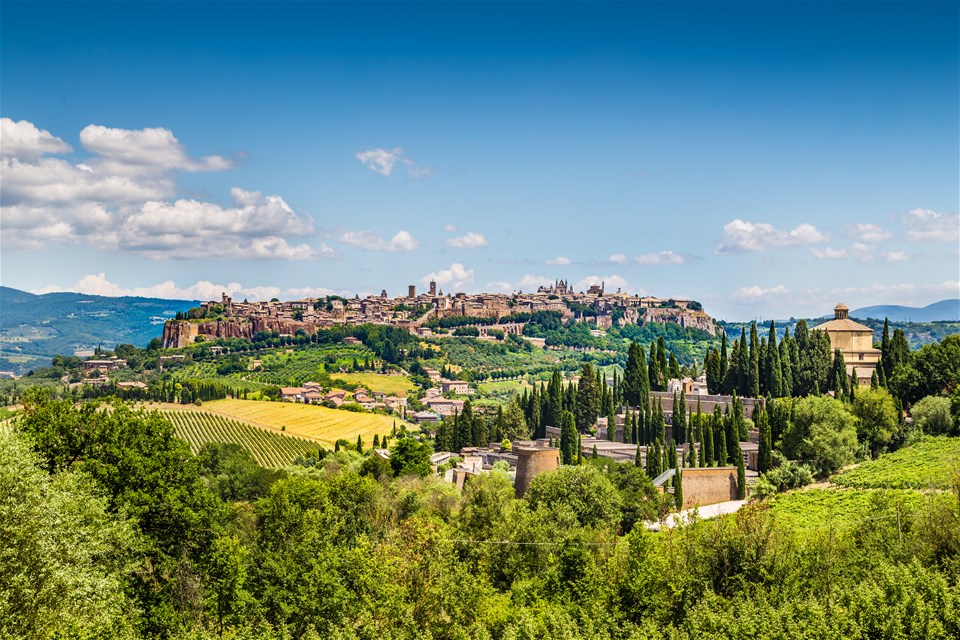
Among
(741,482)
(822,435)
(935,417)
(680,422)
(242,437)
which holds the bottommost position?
(242,437)

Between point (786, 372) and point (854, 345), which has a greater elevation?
point (854, 345)

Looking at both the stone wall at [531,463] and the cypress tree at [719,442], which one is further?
the cypress tree at [719,442]

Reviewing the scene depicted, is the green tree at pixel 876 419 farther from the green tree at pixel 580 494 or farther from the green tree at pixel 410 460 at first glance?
the green tree at pixel 410 460

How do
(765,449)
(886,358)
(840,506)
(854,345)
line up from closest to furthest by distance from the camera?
1. (840,506)
2. (765,449)
3. (886,358)
4. (854,345)

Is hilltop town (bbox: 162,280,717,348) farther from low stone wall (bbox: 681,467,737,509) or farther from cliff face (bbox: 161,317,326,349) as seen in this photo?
→ low stone wall (bbox: 681,467,737,509)

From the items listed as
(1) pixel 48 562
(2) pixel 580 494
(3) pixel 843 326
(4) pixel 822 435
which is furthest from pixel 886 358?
(1) pixel 48 562

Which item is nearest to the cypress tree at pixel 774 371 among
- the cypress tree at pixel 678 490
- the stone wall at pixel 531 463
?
the cypress tree at pixel 678 490

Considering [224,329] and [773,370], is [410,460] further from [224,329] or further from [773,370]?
[224,329]

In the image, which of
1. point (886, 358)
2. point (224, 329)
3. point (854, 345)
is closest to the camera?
point (886, 358)
